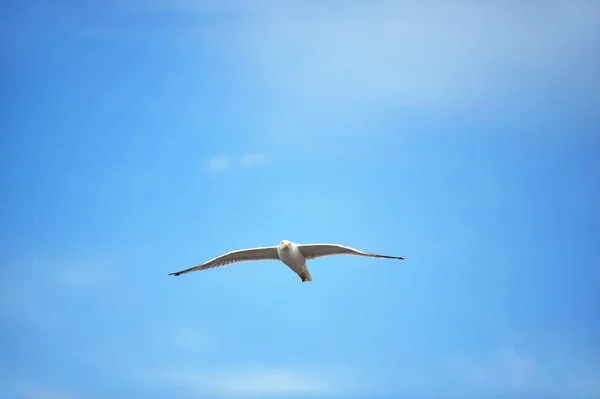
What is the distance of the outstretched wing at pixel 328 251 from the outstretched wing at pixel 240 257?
168 cm

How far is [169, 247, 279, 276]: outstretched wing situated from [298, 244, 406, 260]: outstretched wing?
1678 mm

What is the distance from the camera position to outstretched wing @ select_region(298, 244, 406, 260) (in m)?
30.9

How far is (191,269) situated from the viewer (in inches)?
1323

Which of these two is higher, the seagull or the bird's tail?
the seagull

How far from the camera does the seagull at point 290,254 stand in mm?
31297

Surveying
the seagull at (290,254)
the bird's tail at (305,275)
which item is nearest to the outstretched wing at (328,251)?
the seagull at (290,254)

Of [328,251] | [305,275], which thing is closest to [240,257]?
[305,275]

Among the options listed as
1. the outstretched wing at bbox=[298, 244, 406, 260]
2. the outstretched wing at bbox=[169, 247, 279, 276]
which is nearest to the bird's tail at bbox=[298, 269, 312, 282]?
the outstretched wing at bbox=[298, 244, 406, 260]

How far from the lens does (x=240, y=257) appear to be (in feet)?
109

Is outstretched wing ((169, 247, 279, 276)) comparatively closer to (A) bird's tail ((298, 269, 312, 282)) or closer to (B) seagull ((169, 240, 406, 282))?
(B) seagull ((169, 240, 406, 282))

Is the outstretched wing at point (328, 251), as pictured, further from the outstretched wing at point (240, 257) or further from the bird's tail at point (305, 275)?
the outstretched wing at point (240, 257)

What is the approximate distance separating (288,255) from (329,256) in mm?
1815

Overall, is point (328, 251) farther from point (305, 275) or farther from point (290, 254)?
point (290, 254)

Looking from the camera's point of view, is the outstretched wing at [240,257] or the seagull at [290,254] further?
the outstretched wing at [240,257]
